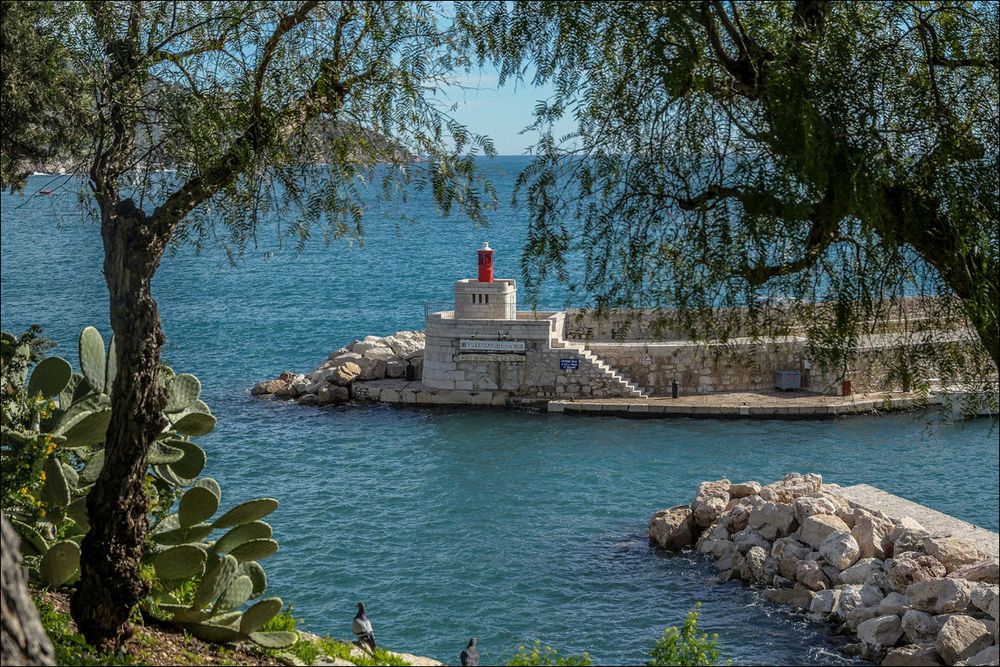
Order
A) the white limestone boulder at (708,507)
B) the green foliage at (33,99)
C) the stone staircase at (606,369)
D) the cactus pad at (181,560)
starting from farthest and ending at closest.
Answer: the stone staircase at (606,369) → the white limestone boulder at (708,507) → the green foliage at (33,99) → the cactus pad at (181,560)

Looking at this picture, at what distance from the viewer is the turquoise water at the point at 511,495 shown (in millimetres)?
15938

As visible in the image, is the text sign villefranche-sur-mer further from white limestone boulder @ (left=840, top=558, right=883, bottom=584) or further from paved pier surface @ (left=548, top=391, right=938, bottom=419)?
white limestone boulder @ (left=840, top=558, right=883, bottom=584)

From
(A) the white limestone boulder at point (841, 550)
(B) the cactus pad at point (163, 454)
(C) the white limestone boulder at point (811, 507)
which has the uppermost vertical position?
(B) the cactus pad at point (163, 454)

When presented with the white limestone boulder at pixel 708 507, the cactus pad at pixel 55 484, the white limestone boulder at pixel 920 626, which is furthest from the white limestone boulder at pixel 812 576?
the cactus pad at pixel 55 484

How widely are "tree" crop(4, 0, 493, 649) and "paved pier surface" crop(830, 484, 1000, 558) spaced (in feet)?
36.3

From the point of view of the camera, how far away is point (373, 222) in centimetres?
11838

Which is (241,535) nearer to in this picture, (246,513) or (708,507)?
(246,513)

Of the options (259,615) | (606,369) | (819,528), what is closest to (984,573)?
(819,528)

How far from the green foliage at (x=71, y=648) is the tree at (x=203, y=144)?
0.11 metres

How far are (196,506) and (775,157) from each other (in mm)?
5451

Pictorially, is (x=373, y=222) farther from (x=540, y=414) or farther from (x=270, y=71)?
(x=270, y=71)

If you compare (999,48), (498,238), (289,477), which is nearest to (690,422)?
(289,477)

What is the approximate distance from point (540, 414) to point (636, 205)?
23975mm

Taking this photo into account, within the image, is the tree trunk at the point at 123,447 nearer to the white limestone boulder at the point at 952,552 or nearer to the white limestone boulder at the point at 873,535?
the white limestone boulder at the point at 952,552
